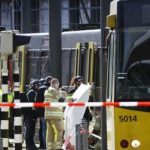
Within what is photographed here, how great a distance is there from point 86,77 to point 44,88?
19.0 feet

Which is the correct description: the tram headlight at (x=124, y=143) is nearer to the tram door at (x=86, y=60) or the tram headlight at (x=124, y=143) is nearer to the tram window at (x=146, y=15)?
the tram window at (x=146, y=15)

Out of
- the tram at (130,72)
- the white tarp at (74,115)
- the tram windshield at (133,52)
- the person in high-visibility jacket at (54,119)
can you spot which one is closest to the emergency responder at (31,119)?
the person in high-visibility jacket at (54,119)

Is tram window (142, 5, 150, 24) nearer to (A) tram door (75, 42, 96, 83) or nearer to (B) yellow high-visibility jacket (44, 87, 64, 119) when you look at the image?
(B) yellow high-visibility jacket (44, 87, 64, 119)

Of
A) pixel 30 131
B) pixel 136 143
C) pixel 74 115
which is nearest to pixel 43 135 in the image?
pixel 30 131

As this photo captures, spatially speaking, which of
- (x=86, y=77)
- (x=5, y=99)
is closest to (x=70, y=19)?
(x=86, y=77)

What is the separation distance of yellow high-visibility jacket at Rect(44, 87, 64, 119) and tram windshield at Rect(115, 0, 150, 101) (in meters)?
5.14

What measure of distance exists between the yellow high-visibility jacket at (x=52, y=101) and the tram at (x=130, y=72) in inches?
193

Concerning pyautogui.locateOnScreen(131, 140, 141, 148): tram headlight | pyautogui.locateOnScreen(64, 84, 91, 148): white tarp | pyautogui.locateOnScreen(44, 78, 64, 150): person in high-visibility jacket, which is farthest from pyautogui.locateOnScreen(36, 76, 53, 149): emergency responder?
pyautogui.locateOnScreen(131, 140, 141, 148): tram headlight

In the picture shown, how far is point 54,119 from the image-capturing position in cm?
1481

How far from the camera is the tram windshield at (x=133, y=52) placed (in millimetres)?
9172

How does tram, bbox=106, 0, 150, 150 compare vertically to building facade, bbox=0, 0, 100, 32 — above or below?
below

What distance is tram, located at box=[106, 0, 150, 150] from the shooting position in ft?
29.9

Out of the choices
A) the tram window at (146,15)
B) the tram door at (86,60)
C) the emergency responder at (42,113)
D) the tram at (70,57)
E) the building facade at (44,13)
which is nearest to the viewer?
the tram window at (146,15)

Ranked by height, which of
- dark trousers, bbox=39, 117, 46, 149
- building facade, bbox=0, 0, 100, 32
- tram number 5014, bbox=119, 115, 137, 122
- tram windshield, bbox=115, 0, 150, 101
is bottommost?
dark trousers, bbox=39, 117, 46, 149
